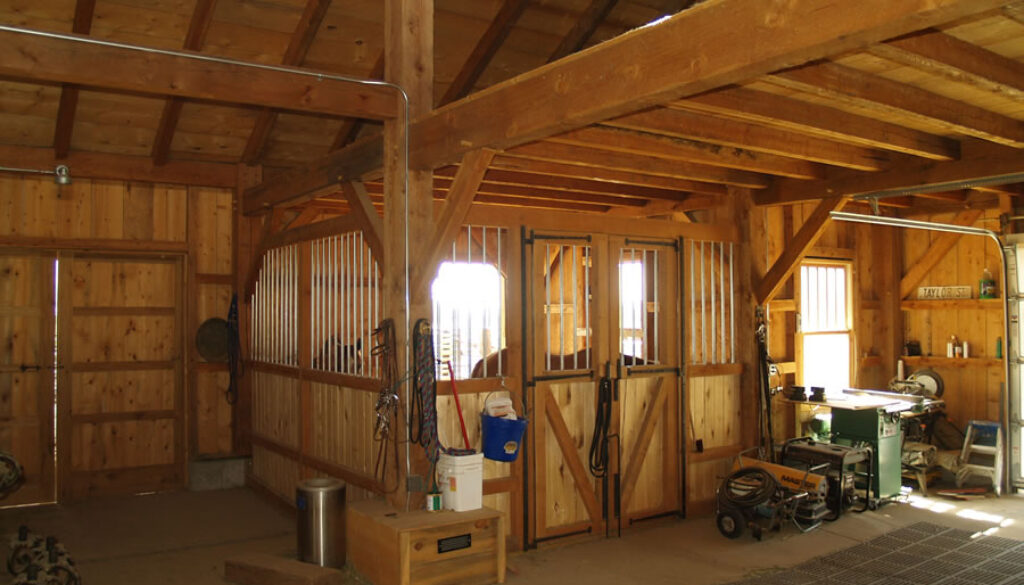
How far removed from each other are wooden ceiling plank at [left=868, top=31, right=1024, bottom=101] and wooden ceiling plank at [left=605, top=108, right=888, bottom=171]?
1.15 metres

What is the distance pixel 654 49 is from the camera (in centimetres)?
304

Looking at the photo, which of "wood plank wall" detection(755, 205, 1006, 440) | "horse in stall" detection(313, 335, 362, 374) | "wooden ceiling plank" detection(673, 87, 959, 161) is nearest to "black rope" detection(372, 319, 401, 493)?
"horse in stall" detection(313, 335, 362, 374)

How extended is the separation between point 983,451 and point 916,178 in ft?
11.1

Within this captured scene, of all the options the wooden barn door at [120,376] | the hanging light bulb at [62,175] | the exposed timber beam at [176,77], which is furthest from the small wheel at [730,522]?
the hanging light bulb at [62,175]

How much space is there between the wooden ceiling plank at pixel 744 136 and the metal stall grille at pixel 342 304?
2174 mm

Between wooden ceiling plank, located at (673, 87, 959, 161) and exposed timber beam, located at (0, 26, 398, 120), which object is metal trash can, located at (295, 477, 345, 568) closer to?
exposed timber beam, located at (0, 26, 398, 120)

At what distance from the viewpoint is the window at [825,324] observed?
28.5 feet

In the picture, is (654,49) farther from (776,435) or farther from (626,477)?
(776,435)

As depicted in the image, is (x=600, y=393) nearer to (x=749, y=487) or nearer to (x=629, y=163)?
(x=749, y=487)

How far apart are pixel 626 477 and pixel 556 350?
3.09m

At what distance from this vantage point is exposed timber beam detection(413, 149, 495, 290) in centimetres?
433

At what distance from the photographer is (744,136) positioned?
15.6ft

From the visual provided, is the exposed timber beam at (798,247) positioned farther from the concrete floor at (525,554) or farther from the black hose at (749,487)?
the concrete floor at (525,554)

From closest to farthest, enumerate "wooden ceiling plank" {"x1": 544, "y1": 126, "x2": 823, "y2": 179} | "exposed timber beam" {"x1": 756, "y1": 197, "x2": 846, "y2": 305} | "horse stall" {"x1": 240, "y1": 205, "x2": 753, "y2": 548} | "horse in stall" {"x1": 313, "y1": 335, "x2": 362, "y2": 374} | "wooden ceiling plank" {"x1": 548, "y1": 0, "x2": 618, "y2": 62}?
"wooden ceiling plank" {"x1": 544, "y1": 126, "x2": 823, "y2": 179} → "horse stall" {"x1": 240, "y1": 205, "x2": 753, "y2": 548} → "horse in stall" {"x1": 313, "y1": 335, "x2": 362, "y2": 374} → "exposed timber beam" {"x1": 756, "y1": 197, "x2": 846, "y2": 305} → "wooden ceiling plank" {"x1": 548, "y1": 0, "x2": 618, "y2": 62}
